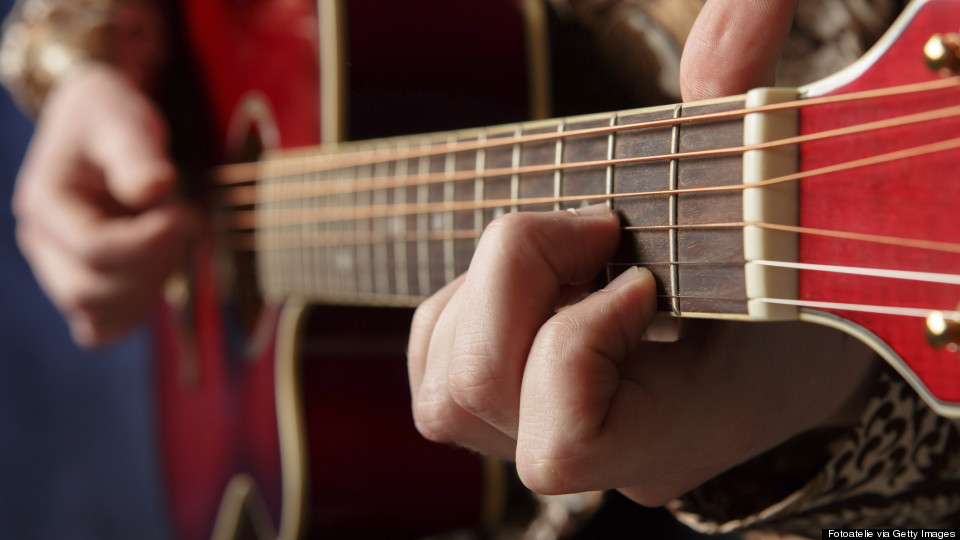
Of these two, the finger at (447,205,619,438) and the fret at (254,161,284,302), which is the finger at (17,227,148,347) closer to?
the fret at (254,161,284,302)

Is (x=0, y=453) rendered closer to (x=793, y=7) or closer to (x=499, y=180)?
(x=499, y=180)

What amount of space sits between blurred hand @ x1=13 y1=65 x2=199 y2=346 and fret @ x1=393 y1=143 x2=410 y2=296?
0.36 meters

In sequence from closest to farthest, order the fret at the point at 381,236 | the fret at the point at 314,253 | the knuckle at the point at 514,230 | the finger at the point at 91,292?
the knuckle at the point at 514,230 < the fret at the point at 381,236 < the fret at the point at 314,253 < the finger at the point at 91,292

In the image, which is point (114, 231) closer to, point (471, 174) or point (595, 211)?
point (471, 174)

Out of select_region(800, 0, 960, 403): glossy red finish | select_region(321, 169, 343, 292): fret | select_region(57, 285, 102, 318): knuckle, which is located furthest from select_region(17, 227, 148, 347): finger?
select_region(800, 0, 960, 403): glossy red finish

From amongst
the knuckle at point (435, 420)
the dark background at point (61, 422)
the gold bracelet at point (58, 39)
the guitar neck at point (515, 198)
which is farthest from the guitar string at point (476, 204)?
the dark background at point (61, 422)

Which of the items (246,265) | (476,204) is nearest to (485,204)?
(476,204)

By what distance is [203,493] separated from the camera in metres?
1.03

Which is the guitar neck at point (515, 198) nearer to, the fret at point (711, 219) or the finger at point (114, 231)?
the fret at point (711, 219)

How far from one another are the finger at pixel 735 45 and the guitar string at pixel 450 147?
30 mm

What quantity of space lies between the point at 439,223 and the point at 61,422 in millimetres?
1501

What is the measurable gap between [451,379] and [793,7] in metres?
0.22

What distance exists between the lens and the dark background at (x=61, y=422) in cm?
163

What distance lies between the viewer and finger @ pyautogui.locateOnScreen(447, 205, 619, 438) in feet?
1.18
